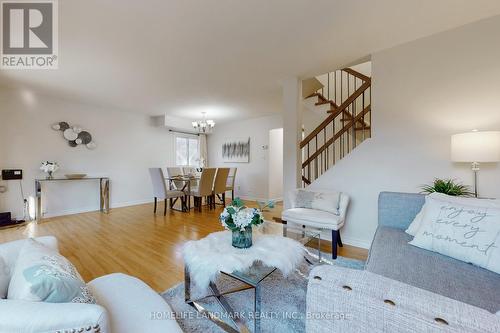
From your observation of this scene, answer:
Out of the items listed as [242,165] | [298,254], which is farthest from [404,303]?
[242,165]

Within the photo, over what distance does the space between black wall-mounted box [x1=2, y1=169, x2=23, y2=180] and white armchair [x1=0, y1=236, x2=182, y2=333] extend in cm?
397

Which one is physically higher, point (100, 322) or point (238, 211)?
point (238, 211)

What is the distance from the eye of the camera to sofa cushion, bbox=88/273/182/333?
34.8 inches

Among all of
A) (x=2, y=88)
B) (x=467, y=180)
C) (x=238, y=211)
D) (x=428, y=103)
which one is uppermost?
(x=2, y=88)

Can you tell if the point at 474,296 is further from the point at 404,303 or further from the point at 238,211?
the point at 238,211

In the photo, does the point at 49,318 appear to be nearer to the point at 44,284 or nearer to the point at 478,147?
the point at 44,284

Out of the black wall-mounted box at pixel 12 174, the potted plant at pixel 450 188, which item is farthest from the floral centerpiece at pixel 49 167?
the potted plant at pixel 450 188

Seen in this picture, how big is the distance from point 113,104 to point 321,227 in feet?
16.1

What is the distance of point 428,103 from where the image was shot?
8.10ft

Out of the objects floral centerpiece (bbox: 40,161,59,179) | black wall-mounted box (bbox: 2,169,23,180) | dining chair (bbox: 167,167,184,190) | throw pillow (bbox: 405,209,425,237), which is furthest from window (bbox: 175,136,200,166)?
throw pillow (bbox: 405,209,425,237)

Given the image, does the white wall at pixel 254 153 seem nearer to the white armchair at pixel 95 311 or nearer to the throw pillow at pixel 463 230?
the throw pillow at pixel 463 230

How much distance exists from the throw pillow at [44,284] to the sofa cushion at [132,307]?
0.66 feet

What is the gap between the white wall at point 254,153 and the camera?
6191mm

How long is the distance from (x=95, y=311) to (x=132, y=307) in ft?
1.45
